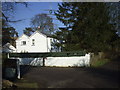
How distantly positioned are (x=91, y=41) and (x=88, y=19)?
92.9 inches

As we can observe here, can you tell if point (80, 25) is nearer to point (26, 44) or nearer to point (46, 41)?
point (46, 41)

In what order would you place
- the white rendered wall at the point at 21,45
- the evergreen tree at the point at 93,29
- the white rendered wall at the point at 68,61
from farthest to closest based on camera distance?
the white rendered wall at the point at 21,45 → the white rendered wall at the point at 68,61 → the evergreen tree at the point at 93,29


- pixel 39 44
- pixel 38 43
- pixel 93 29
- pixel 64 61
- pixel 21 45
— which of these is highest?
pixel 93 29

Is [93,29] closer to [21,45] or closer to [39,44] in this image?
[39,44]

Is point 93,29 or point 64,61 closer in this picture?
point 93,29

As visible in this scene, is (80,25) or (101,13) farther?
(80,25)

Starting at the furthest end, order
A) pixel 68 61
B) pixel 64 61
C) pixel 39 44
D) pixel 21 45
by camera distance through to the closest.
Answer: pixel 21 45 < pixel 39 44 < pixel 64 61 < pixel 68 61

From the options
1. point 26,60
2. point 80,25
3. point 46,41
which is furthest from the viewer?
point 46,41

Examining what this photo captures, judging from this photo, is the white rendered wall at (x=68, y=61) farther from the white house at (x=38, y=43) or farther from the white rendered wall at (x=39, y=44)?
the white rendered wall at (x=39, y=44)

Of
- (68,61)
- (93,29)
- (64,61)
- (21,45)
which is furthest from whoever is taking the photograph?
(21,45)

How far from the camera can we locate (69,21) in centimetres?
2069

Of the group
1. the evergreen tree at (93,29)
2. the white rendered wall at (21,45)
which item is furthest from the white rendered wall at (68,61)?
the white rendered wall at (21,45)

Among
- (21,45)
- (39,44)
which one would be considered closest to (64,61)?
(39,44)

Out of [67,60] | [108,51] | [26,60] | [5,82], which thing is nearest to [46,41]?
[26,60]
